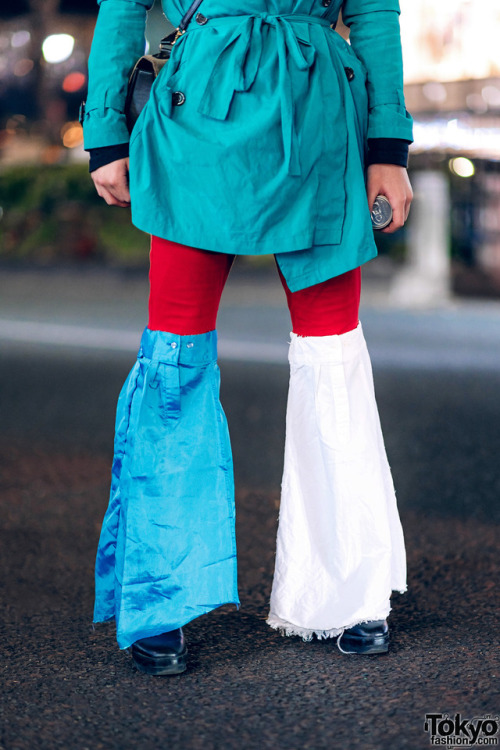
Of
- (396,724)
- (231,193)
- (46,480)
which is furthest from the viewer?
(46,480)

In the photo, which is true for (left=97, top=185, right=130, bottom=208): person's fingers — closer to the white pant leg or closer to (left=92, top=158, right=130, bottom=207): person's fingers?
(left=92, top=158, right=130, bottom=207): person's fingers

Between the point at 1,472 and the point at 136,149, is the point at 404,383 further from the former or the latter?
the point at 136,149

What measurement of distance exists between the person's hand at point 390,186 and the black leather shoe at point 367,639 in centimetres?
71

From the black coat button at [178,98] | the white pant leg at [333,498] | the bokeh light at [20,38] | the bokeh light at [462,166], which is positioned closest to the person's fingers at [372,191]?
the white pant leg at [333,498]

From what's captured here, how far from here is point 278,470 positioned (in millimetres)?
3113

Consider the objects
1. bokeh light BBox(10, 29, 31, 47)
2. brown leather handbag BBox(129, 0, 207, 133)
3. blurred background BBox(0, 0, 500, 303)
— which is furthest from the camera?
bokeh light BBox(10, 29, 31, 47)

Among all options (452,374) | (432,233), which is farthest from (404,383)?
(432,233)

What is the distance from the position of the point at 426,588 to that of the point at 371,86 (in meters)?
1.07

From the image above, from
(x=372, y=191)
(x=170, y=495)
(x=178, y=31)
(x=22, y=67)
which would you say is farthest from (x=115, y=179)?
(x=22, y=67)

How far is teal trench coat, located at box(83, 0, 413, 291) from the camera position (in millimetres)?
1558

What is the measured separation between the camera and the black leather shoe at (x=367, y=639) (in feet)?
5.65

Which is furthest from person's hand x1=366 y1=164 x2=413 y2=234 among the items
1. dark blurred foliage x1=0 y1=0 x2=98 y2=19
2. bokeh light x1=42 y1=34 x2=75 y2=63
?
bokeh light x1=42 y1=34 x2=75 y2=63

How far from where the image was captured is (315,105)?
5.21 ft

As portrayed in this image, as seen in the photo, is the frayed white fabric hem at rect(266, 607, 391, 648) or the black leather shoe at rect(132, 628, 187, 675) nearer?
the black leather shoe at rect(132, 628, 187, 675)
